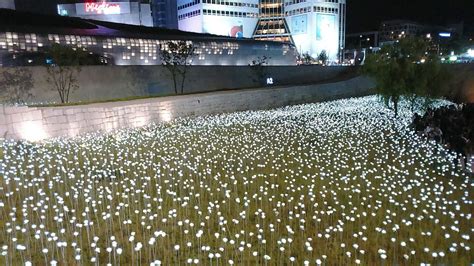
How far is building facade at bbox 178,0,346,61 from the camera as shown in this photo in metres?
86.2

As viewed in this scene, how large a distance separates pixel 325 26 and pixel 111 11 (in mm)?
48542

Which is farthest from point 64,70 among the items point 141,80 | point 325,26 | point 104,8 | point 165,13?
point 165,13

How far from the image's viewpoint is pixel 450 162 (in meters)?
11.3

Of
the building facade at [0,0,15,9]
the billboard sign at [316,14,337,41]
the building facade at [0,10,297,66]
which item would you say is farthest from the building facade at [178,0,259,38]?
the building facade at [0,0,15,9]

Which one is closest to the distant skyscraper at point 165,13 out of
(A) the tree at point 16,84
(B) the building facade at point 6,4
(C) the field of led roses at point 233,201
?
(B) the building facade at point 6,4

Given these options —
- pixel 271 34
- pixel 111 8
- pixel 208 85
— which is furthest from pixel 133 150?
pixel 271 34

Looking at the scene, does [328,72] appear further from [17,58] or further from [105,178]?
[105,178]

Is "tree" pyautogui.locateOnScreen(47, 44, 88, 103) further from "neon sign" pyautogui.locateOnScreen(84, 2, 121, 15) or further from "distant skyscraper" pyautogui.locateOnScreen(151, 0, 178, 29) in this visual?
"distant skyscraper" pyautogui.locateOnScreen(151, 0, 178, 29)

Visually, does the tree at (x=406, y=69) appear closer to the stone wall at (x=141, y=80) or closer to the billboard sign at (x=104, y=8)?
the stone wall at (x=141, y=80)

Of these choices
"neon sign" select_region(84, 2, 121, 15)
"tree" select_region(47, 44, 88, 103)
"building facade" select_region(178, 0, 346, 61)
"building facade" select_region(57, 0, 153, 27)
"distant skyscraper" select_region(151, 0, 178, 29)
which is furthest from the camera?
"distant skyscraper" select_region(151, 0, 178, 29)

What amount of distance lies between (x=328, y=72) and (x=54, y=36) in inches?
1274

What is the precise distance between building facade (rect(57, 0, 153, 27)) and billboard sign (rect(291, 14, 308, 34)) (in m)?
36.6

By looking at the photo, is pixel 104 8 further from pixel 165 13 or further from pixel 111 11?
pixel 165 13

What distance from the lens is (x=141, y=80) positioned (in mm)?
29281
